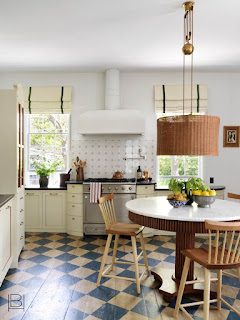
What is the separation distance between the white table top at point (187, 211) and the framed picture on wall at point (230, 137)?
2416 mm

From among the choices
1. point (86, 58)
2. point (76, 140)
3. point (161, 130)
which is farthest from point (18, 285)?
point (86, 58)

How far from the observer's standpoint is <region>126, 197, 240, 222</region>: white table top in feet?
7.86

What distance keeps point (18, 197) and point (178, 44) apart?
2.90 metres

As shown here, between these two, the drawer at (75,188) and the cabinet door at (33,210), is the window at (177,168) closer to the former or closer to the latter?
the drawer at (75,188)

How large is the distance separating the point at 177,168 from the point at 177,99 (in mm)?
1255

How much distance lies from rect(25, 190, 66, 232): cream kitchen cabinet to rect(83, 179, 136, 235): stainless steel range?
0.43m

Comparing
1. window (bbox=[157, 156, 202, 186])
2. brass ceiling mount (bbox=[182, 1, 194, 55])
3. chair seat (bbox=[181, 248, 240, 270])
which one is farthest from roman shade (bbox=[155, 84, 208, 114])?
chair seat (bbox=[181, 248, 240, 270])

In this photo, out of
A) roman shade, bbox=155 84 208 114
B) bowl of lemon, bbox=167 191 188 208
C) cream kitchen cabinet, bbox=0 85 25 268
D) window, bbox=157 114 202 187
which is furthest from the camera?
window, bbox=157 114 202 187

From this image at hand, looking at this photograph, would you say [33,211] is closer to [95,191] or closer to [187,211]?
[95,191]

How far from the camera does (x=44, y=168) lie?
16.7 ft

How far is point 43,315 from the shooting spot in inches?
95.9

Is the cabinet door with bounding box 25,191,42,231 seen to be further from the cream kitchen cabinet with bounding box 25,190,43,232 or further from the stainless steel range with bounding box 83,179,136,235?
the stainless steel range with bounding box 83,179,136,235

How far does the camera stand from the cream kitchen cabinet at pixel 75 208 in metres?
4.74

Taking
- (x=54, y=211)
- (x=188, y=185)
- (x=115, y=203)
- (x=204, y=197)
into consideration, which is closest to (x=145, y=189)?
(x=115, y=203)
